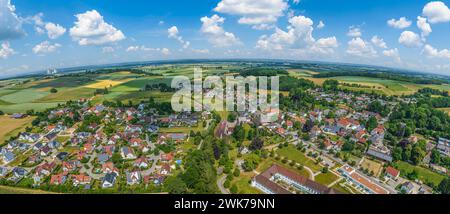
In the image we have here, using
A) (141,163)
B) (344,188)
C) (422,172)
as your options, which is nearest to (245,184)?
(344,188)

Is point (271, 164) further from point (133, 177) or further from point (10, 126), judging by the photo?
point (10, 126)

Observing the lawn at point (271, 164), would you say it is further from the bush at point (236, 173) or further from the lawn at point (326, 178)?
the bush at point (236, 173)

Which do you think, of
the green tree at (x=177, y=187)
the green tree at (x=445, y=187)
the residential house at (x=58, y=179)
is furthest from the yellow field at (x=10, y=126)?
the green tree at (x=445, y=187)

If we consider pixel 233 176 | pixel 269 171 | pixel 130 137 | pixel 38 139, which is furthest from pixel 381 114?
pixel 38 139

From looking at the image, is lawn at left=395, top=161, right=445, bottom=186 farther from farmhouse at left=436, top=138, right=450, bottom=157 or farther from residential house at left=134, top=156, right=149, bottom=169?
residential house at left=134, top=156, right=149, bottom=169

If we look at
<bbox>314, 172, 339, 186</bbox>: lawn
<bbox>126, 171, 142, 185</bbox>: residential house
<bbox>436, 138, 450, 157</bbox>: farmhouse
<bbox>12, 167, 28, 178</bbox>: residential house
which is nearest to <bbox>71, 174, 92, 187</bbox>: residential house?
<bbox>126, 171, 142, 185</bbox>: residential house
